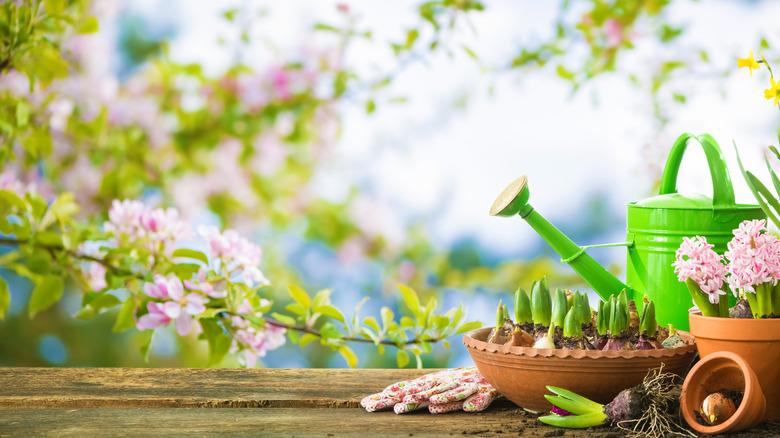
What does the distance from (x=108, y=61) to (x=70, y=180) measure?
0.49 m

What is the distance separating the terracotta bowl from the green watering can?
0.57 feet

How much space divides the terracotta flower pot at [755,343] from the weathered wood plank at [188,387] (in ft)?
1.50

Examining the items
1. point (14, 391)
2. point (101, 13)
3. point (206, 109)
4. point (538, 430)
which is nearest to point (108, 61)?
point (101, 13)

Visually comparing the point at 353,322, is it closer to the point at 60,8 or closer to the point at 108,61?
the point at 60,8

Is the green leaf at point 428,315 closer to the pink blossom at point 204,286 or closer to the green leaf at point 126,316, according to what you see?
the pink blossom at point 204,286

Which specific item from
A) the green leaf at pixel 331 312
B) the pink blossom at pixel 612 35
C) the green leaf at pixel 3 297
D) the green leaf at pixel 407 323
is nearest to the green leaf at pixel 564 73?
the pink blossom at pixel 612 35

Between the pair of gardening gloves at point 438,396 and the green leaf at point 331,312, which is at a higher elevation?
the green leaf at point 331,312

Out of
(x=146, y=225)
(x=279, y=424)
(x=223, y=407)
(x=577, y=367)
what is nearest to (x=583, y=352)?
(x=577, y=367)

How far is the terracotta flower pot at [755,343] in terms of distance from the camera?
776 millimetres

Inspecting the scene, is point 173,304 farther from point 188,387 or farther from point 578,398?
point 578,398

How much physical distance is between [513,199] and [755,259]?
1.01ft

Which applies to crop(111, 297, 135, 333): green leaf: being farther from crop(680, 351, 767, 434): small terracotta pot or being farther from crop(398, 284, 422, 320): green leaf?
crop(680, 351, 767, 434): small terracotta pot

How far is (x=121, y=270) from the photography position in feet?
4.09

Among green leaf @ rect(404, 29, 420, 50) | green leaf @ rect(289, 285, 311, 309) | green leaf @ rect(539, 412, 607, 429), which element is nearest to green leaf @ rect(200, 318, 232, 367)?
green leaf @ rect(289, 285, 311, 309)
